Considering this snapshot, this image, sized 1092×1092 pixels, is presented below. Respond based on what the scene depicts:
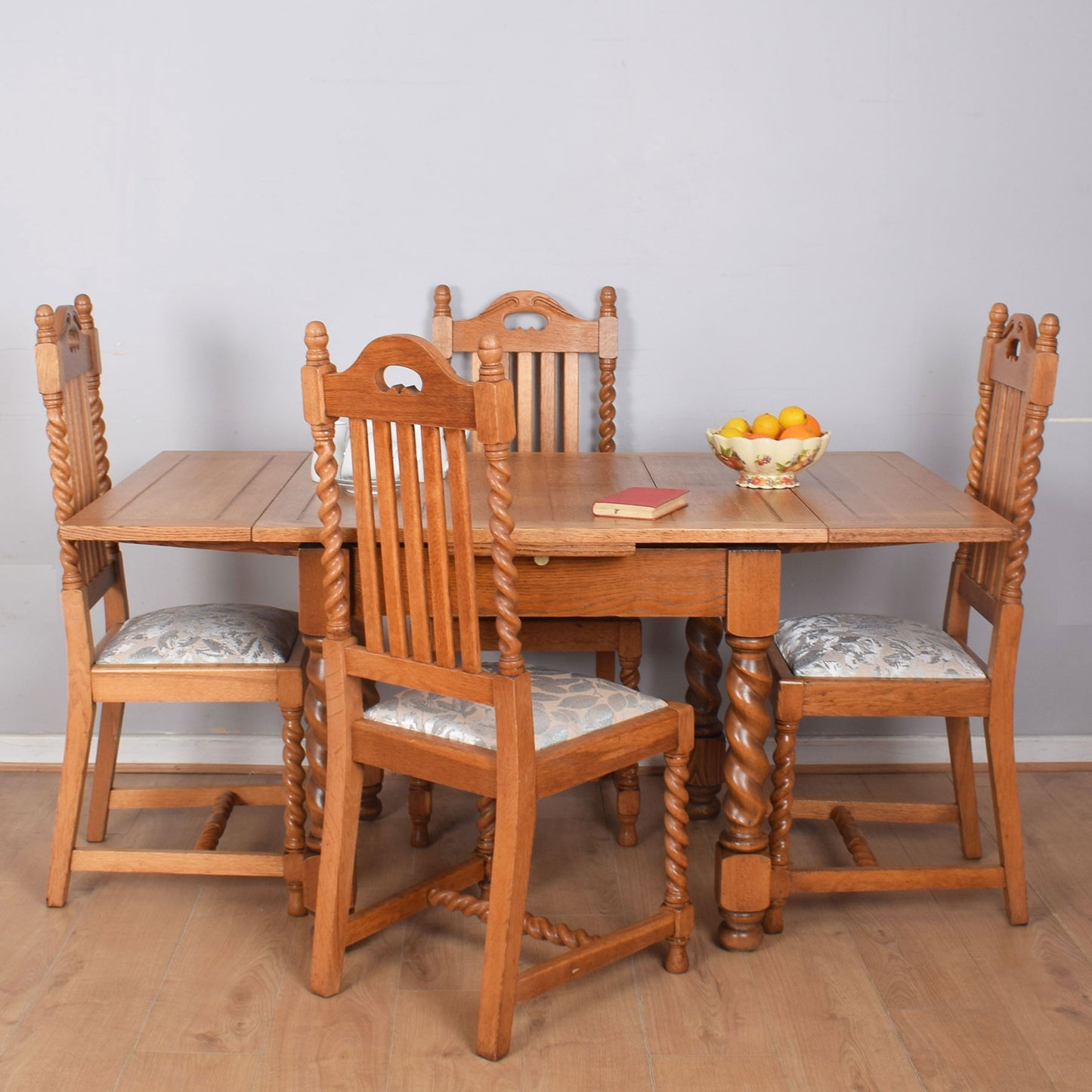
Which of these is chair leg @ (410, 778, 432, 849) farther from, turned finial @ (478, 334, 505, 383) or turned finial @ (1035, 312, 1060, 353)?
turned finial @ (1035, 312, 1060, 353)

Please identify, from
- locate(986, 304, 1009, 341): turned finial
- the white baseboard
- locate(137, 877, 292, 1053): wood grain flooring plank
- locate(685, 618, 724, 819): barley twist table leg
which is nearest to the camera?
locate(137, 877, 292, 1053): wood grain flooring plank

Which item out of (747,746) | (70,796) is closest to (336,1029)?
(70,796)

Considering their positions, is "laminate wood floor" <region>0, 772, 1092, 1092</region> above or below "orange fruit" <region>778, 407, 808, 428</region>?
below

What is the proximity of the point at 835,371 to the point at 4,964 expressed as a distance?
2.13m

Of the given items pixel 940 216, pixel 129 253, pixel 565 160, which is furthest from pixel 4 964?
pixel 940 216

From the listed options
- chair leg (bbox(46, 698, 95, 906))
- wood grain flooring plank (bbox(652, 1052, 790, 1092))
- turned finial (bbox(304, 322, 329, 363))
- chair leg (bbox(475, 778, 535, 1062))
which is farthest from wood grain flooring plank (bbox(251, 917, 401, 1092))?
turned finial (bbox(304, 322, 329, 363))

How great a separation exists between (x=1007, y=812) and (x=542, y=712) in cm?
94

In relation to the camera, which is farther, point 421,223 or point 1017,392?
point 421,223

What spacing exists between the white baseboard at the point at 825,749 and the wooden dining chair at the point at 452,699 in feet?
3.34

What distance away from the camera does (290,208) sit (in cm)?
Answer: 283

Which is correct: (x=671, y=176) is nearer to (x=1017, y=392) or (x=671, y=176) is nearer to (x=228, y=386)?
(x=1017, y=392)

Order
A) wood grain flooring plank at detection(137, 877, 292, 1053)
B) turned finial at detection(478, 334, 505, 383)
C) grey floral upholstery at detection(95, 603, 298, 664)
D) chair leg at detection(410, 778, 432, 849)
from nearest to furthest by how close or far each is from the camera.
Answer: turned finial at detection(478, 334, 505, 383)
wood grain flooring plank at detection(137, 877, 292, 1053)
grey floral upholstery at detection(95, 603, 298, 664)
chair leg at detection(410, 778, 432, 849)

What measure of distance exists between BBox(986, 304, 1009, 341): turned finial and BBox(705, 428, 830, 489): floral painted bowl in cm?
45

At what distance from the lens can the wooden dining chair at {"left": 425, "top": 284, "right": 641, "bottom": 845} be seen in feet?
9.05
